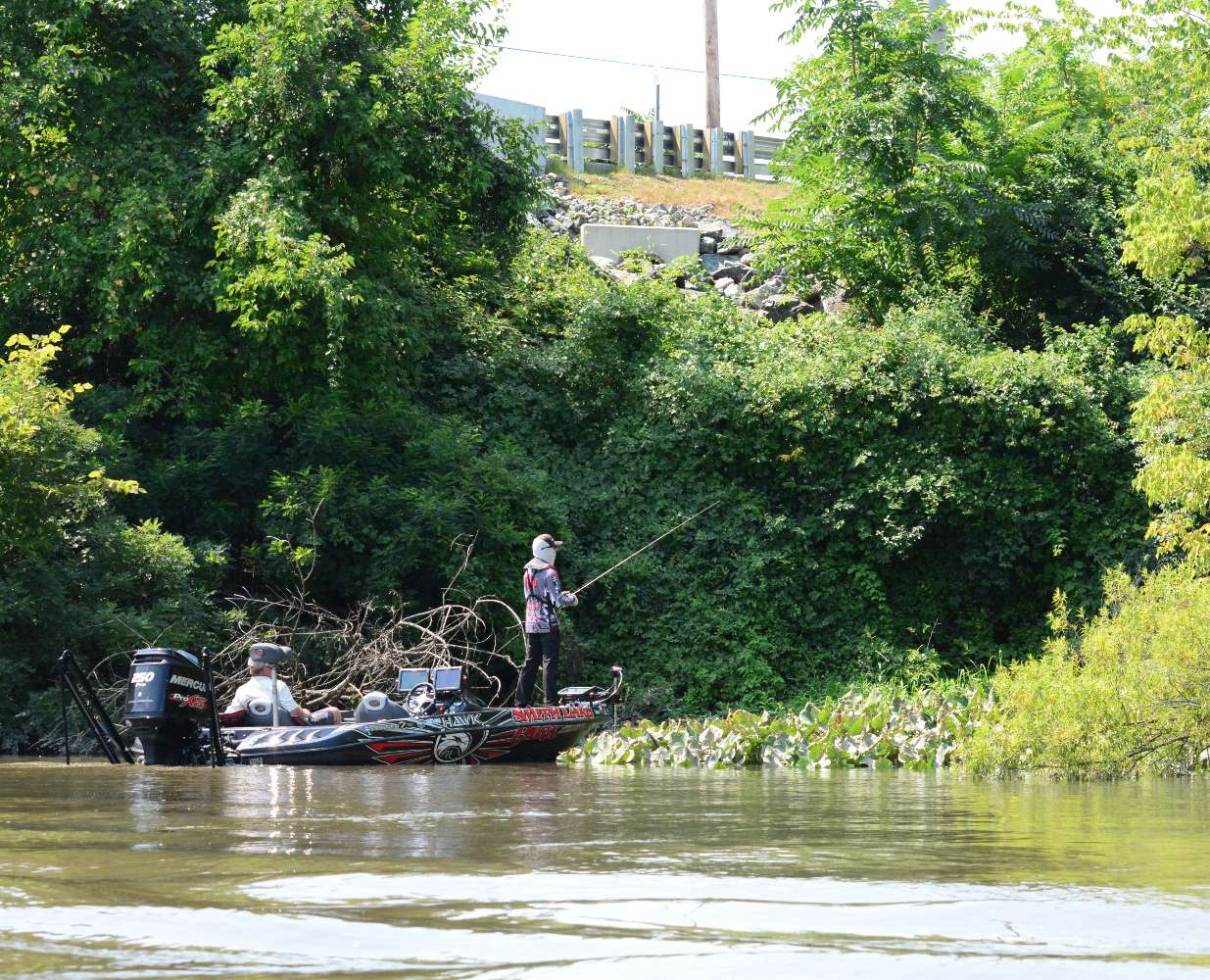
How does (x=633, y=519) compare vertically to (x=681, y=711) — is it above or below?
above

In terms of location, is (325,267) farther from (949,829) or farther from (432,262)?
(949,829)

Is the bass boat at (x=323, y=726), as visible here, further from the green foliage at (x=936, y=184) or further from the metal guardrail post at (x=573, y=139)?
the metal guardrail post at (x=573, y=139)

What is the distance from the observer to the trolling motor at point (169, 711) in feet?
44.4

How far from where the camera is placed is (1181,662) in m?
10.5

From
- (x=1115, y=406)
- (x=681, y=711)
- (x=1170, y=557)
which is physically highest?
(x=1115, y=406)

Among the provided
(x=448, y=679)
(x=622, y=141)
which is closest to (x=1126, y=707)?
(x=448, y=679)

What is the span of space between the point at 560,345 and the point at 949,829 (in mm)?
Answer: 18551

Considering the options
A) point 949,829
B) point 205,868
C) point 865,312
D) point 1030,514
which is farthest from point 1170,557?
point 205,868

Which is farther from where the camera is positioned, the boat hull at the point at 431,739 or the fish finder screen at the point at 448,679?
the fish finder screen at the point at 448,679

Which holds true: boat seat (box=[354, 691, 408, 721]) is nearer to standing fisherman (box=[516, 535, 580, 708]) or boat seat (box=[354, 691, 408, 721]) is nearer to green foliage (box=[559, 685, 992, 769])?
green foliage (box=[559, 685, 992, 769])

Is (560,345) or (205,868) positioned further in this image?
(560,345)

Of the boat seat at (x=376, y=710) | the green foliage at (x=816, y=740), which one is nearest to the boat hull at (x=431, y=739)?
the green foliage at (x=816, y=740)

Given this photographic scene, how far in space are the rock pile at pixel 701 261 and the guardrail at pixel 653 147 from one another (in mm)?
3745

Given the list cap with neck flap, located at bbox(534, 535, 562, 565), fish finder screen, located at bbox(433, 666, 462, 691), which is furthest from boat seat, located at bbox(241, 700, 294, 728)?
cap with neck flap, located at bbox(534, 535, 562, 565)
